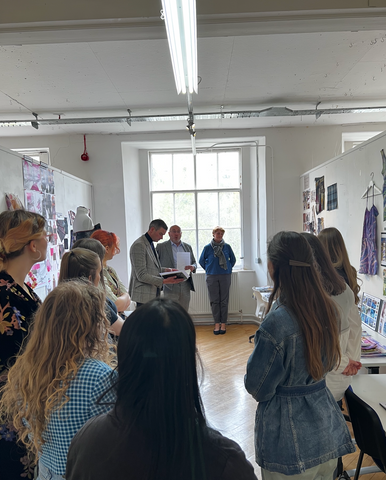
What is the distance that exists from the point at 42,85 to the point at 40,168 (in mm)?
856

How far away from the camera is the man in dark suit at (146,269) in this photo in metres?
3.31

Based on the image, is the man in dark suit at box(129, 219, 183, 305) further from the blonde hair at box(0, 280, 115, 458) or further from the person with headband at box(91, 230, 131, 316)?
the blonde hair at box(0, 280, 115, 458)

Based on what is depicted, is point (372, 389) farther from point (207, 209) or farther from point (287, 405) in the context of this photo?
point (207, 209)

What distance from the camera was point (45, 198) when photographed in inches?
121

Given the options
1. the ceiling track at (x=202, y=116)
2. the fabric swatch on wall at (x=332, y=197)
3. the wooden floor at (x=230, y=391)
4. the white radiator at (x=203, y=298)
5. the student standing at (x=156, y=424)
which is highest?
the ceiling track at (x=202, y=116)

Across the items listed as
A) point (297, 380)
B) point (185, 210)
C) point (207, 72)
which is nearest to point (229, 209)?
point (185, 210)

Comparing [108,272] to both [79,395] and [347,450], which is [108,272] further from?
[347,450]

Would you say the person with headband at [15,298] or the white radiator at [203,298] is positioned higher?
the person with headband at [15,298]

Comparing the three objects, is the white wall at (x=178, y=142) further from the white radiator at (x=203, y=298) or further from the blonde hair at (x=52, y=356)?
the blonde hair at (x=52, y=356)

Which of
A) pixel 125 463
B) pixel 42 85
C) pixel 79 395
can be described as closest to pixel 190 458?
pixel 125 463

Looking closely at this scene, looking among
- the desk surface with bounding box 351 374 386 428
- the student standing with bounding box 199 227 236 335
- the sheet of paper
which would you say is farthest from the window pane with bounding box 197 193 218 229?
the desk surface with bounding box 351 374 386 428

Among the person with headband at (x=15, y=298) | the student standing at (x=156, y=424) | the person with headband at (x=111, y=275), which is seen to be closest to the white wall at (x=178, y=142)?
the person with headband at (x=111, y=275)

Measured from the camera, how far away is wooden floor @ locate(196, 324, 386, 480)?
2.41 m

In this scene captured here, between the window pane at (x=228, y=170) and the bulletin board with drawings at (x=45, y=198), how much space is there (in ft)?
8.50
